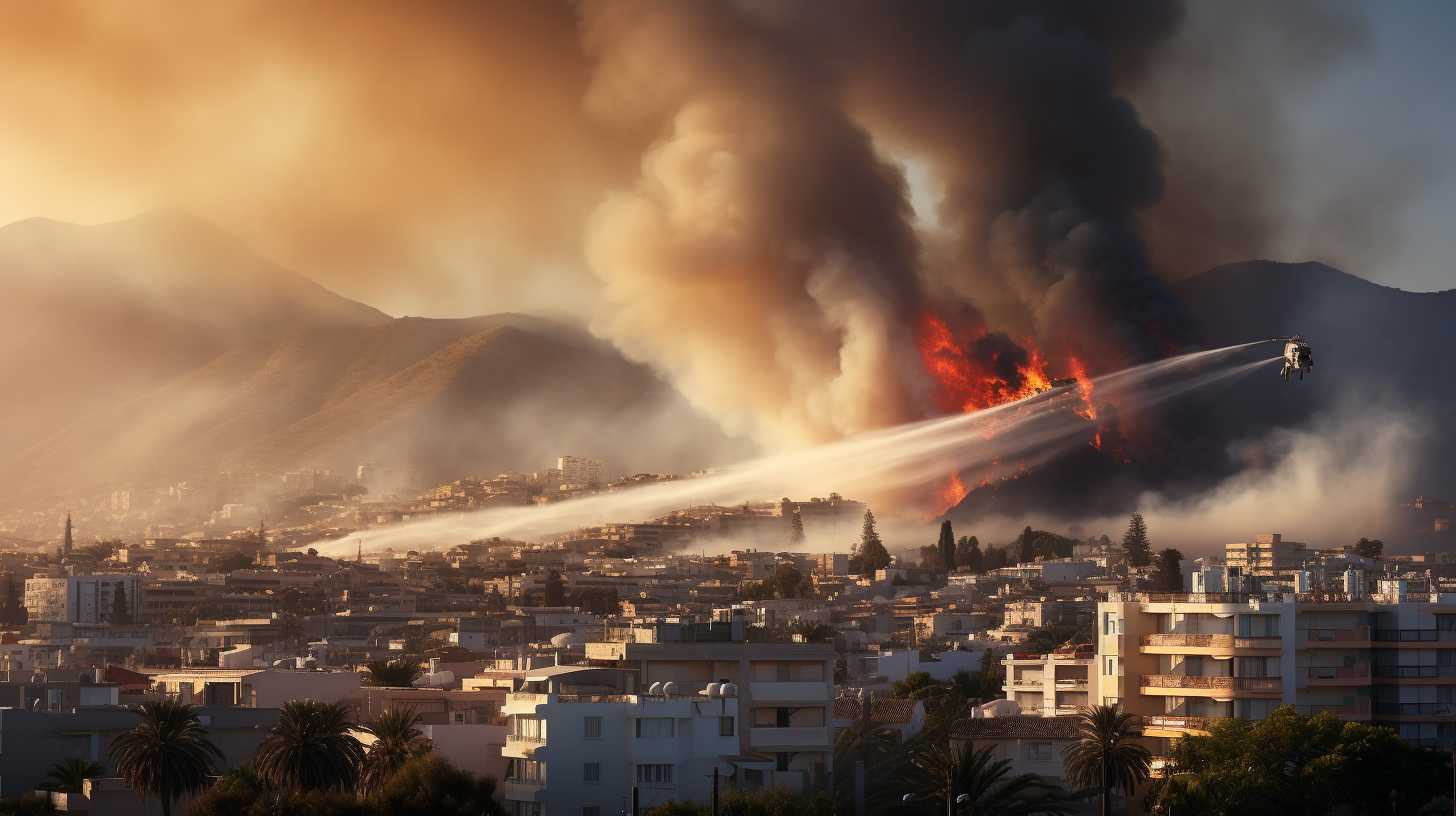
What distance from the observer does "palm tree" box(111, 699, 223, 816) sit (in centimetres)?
4028

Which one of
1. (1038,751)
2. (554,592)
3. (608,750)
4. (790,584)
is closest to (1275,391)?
(790,584)

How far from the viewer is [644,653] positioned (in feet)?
149

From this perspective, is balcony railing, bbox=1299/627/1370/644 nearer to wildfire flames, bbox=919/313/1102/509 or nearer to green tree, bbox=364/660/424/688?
green tree, bbox=364/660/424/688

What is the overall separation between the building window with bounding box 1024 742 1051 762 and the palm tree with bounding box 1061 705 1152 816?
55.0 inches

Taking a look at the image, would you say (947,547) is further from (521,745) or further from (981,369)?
(521,745)

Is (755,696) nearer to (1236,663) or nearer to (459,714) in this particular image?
(459,714)

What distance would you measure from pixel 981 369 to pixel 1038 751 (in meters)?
75.9

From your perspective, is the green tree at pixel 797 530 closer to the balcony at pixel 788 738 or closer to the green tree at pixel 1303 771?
the balcony at pixel 788 738

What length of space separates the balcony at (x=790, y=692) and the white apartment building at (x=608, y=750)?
3378mm

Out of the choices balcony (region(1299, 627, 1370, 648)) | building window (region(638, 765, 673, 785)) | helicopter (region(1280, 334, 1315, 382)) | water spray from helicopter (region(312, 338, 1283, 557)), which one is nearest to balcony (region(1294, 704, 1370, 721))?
balcony (region(1299, 627, 1370, 648))

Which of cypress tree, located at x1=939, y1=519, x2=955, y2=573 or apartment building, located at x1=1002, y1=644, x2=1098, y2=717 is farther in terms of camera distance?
cypress tree, located at x1=939, y1=519, x2=955, y2=573

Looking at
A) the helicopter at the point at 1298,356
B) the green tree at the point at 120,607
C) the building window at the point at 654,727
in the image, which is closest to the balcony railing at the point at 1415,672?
the helicopter at the point at 1298,356

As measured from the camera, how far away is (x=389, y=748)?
41719 mm

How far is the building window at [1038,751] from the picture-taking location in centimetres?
4731
